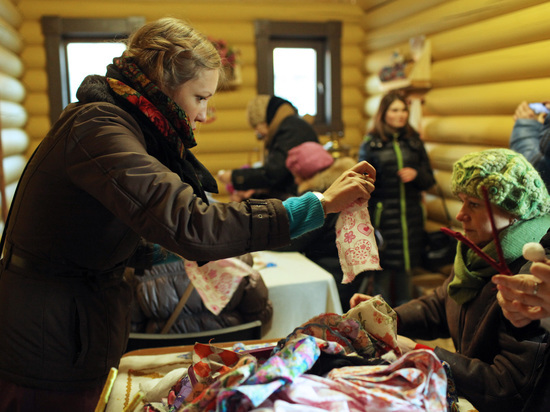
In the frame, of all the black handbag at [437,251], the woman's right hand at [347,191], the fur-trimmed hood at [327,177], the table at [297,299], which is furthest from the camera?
the black handbag at [437,251]

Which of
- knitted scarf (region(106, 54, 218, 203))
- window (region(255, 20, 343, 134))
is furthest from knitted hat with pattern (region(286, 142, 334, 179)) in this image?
window (region(255, 20, 343, 134))

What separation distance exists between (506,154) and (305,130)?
252cm

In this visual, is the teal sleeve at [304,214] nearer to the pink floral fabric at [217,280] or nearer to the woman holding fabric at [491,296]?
the woman holding fabric at [491,296]

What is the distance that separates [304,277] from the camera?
299 cm

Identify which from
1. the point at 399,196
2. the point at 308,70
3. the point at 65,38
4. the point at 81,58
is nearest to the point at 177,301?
the point at 399,196

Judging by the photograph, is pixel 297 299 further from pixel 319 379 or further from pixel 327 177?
pixel 319 379

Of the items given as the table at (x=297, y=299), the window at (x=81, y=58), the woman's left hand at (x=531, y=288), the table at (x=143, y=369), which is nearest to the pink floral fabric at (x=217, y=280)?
the table at (x=143, y=369)

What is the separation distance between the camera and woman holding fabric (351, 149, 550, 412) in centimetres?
154

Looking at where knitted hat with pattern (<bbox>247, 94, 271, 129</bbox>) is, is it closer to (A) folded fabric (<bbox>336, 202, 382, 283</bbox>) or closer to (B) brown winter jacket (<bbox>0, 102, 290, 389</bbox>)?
(B) brown winter jacket (<bbox>0, 102, 290, 389</bbox>)

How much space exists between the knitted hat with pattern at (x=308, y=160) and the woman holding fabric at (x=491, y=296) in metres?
1.70

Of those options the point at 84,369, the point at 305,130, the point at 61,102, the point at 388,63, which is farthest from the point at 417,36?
the point at 84,369

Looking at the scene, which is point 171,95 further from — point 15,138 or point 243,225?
point 15,138

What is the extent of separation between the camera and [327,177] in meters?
3.33

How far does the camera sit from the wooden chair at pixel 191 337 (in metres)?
2.25
